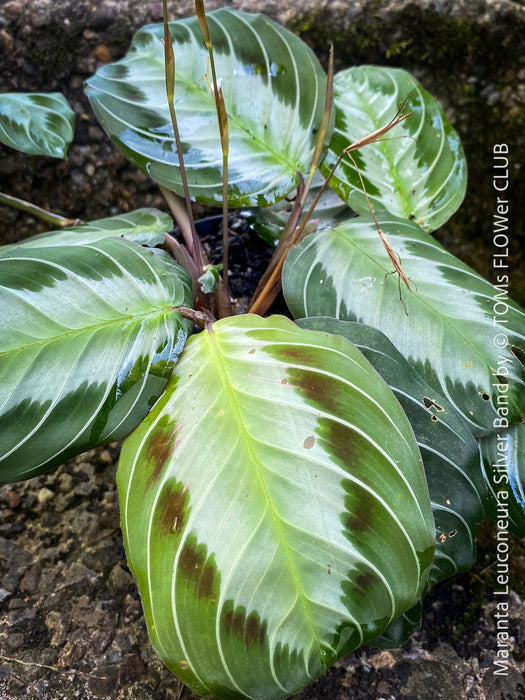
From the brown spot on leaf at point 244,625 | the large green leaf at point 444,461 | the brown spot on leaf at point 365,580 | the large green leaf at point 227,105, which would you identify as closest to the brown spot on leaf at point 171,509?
the brown spot on leaf at point 244,625

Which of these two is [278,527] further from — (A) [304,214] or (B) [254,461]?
(A) [304,214]

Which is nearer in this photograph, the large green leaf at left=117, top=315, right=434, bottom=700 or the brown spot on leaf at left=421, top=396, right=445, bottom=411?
the large green leaf at left=117, top=315, right=434, bottom=700

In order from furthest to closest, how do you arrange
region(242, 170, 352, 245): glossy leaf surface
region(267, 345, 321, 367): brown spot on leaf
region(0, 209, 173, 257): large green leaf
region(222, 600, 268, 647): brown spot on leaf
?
region(242, 170, 352, 245): glossy leaf surface
region(0, 209, 173, 257): large green leaf
region(267, 345, 321, 367): brown spot on leaf
region(222, 600, 268, 647): brown spot on leaf

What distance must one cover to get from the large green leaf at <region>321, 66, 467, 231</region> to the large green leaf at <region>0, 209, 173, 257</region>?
0.34 meters

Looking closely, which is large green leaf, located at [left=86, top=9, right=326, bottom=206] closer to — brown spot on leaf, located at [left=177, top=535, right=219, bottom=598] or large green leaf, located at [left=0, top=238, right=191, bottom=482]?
large green leaf, located at [left=0, top=238, right=191, bottom=482]

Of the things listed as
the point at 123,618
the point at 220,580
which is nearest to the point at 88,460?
the point at 123,618

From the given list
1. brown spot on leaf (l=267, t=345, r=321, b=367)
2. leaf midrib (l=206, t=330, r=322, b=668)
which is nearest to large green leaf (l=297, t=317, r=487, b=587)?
brown spot on leaf (l=267, t=345, r=321, b=367)

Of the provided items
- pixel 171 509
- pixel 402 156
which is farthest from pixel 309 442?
pixel 402 156

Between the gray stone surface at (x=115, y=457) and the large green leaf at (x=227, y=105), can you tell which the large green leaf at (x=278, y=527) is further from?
the large green leaf at (x=227, y=105)

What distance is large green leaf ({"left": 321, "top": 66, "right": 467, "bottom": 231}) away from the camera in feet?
3.40

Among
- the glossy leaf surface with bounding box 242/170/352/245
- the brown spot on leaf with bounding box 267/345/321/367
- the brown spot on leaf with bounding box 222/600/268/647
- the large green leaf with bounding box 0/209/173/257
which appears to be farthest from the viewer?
the glossy leaf surface with bounding box 242/170/352/245

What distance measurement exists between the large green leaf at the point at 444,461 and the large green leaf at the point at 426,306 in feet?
0.13

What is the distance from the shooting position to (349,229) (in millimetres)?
919

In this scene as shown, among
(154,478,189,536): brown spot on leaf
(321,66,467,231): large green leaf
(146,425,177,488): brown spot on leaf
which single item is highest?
(321,66,467,231): large green leaf
